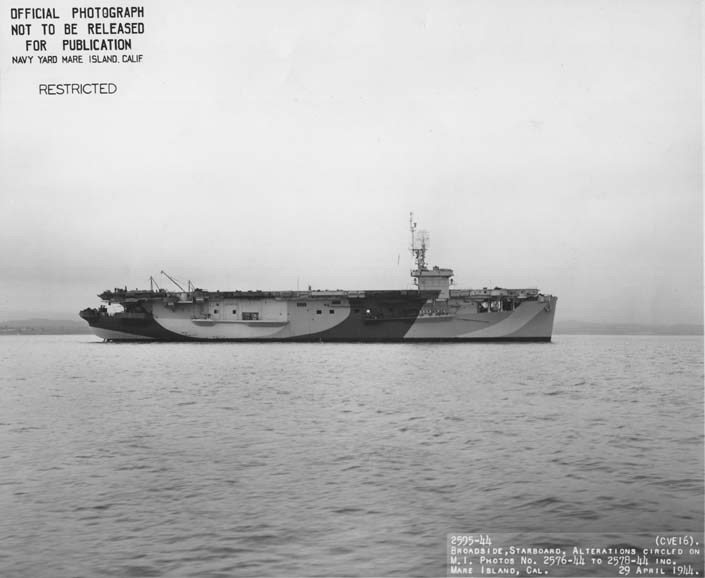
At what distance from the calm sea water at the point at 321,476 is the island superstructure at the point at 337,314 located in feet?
87.4

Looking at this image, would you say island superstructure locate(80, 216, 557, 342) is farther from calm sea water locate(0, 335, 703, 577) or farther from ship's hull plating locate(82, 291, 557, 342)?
calm sea water locate(0, 335, 703, 577)

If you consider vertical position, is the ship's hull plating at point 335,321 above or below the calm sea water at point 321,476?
above

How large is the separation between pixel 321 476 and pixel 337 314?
37524mm

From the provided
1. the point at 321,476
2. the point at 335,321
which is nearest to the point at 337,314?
the point at 335,321

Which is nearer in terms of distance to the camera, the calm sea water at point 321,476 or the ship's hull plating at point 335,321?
the calm sea water at point 321,476

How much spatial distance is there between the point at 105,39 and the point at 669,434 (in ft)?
42.9

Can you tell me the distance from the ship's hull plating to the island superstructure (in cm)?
7

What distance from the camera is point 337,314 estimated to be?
154ft

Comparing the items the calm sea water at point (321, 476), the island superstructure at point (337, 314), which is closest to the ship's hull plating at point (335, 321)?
the island superstructure at point (337, 314)

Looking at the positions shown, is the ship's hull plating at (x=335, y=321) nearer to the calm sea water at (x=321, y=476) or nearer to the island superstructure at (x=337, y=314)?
the island superstructure at (x=337, y=314)

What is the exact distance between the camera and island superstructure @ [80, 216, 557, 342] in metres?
46.1

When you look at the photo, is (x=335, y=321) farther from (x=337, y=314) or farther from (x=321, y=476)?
(x=321, y=476)

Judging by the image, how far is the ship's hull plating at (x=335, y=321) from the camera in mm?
46281

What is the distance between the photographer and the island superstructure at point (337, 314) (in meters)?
46.1
